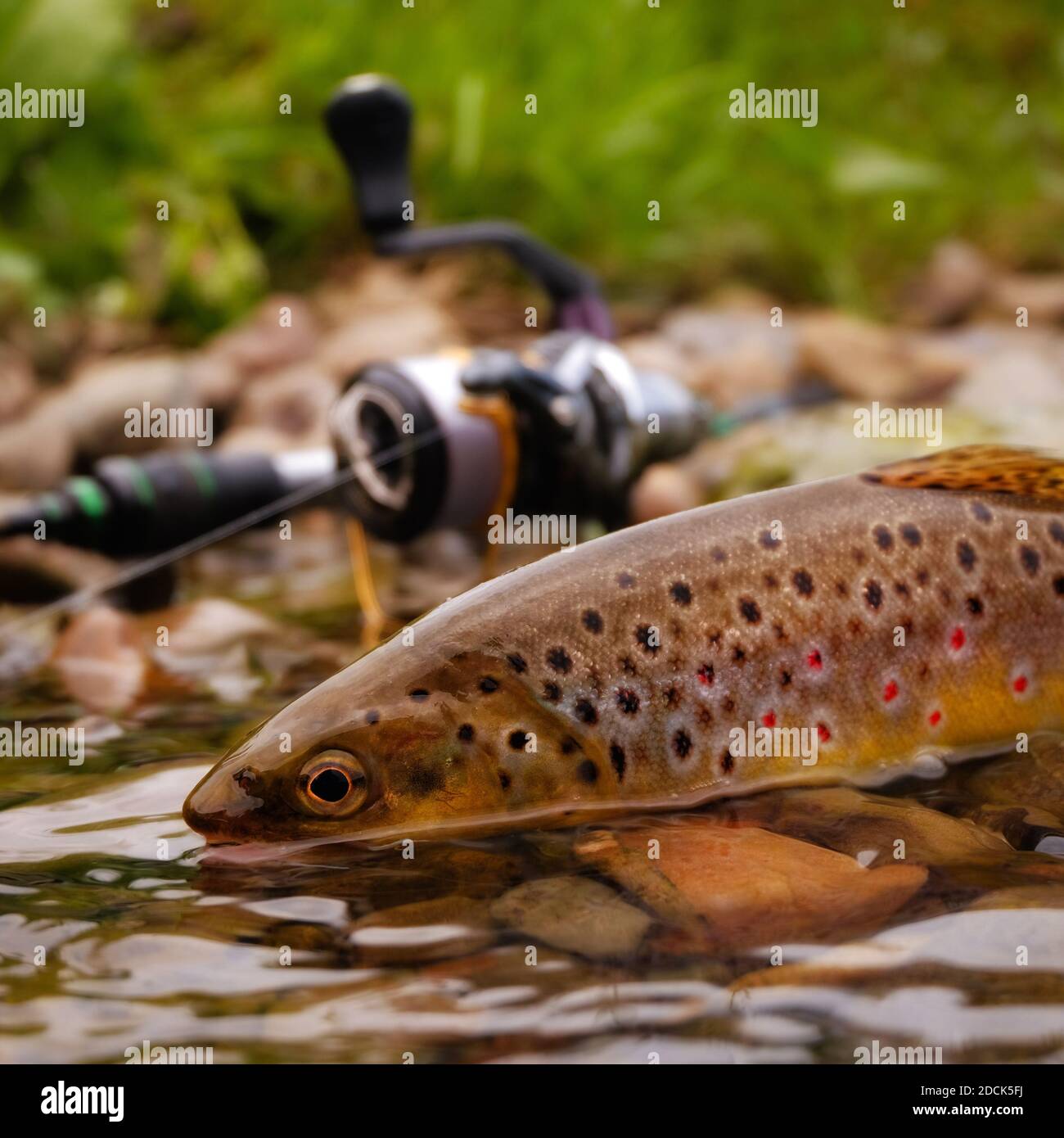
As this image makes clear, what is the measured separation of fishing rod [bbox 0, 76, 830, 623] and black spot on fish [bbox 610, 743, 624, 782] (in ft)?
5.64

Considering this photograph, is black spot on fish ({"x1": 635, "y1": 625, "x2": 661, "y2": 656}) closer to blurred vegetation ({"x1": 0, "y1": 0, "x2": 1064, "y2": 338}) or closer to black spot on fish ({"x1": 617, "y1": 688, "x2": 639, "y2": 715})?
black spot on fish ({"x1": 617, "y1": 688, "x2": 639, "y2": 715})

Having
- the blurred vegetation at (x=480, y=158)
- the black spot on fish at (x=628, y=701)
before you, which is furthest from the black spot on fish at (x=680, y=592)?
the blurred vegetation at (x=480, y=158)

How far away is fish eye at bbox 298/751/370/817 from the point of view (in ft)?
8.46

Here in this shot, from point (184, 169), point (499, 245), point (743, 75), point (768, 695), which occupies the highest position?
point (743, 75)

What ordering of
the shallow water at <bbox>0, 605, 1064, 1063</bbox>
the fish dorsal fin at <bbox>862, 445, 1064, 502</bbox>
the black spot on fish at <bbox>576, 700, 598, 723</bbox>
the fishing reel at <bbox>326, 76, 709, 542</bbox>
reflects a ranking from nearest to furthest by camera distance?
the shallow water at <bbox>0, 605, 1064, 1063</bbox> → the black spot on fish at <bbox>576, 700, 598, 723</bbox> → the fish dorsal fin at <bbox>862, 445, 1064, 502</bbox> → the fishing reel at <bbox>326, 76, 709, 542</bbox>

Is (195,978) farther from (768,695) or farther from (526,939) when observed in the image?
(768,695)

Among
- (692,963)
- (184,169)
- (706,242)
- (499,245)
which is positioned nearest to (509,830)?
(692,963)

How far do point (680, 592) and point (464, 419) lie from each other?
1663mm

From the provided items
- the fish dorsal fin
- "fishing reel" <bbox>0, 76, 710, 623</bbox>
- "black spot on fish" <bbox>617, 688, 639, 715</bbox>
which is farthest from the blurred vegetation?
"black spot on fish" <bbox>617, 688, 639, 715</bbox>

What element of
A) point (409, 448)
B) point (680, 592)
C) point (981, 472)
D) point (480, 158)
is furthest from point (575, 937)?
point (480, 158)

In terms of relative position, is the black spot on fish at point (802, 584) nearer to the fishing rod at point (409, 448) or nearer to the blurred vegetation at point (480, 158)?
the fishing rod at point (409, 448)

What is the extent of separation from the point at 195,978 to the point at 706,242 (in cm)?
853

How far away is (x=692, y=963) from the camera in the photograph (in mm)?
2184

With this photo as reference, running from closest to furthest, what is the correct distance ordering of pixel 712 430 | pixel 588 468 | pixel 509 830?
pixel 509 830
pixel 588 468
pixel 712 430
